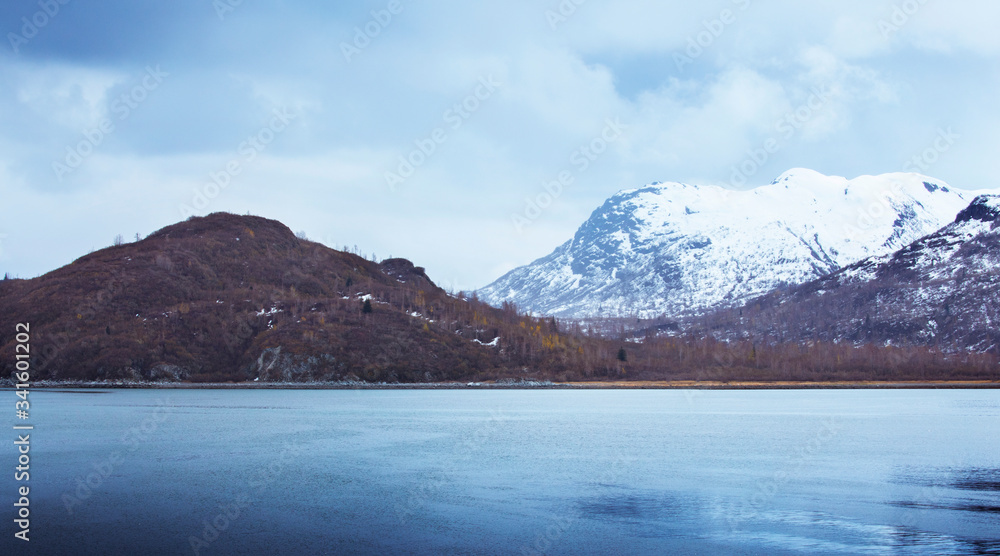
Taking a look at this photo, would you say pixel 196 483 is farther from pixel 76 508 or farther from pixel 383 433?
pixel 383 433

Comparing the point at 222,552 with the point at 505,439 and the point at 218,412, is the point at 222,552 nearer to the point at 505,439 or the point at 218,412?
the point at 505,439

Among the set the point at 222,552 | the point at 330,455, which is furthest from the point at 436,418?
the point at 222,552

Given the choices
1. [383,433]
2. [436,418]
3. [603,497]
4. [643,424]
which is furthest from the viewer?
[436,418]

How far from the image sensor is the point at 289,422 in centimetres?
9831

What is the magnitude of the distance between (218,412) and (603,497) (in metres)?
89.1

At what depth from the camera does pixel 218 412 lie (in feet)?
388

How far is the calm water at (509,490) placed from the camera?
33.4m

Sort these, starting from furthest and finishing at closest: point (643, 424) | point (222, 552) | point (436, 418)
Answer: point (436, 418) → point (643, 424) → point (222, 552)

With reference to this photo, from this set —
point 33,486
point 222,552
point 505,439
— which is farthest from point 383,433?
point 222,552

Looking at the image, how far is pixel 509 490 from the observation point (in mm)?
46125

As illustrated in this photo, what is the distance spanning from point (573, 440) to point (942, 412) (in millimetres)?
76649

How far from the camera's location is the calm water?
1315 inches

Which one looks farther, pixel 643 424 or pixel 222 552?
pixel 643 424

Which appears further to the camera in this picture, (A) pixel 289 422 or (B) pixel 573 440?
(A) pixel 289 422
